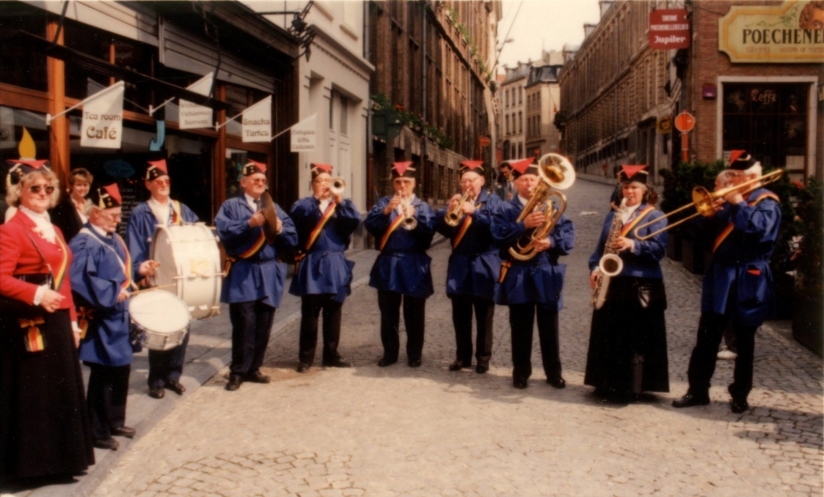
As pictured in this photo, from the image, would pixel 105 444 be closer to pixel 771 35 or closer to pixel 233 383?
pixel 233 383

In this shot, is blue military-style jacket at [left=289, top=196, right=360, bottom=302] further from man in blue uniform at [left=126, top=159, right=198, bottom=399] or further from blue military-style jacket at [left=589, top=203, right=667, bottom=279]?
blue military-style jacket at [left=589, top=203, right=667, bottom=279]

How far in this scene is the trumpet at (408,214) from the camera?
765cm

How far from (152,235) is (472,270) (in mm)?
2759

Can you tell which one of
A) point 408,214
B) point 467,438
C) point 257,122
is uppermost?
point 257,122

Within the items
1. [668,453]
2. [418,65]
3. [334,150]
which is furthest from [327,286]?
[418,65]

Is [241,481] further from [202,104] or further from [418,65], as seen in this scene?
[418,65]

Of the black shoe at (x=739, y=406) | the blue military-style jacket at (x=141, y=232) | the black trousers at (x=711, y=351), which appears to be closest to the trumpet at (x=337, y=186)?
the blue military-style jacket at (x=141, y=232)

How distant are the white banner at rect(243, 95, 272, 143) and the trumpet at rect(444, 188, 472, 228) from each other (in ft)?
21.1

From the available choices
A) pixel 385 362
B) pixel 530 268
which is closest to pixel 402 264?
pixel 385 362

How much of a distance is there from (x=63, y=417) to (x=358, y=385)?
9.56 ft

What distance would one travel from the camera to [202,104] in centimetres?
1170

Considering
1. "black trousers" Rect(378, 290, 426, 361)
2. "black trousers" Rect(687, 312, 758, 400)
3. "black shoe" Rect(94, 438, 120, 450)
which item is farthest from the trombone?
"black shoe" Rect(94, 438, 120, 450)

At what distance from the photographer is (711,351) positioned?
6.58m

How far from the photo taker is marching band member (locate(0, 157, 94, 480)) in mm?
4605
